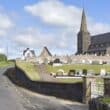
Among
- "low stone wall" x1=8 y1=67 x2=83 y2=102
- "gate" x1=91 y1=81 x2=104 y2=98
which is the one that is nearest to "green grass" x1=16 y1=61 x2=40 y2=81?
"low stone wall" x1=8 y1=67 x2=83 y2=102

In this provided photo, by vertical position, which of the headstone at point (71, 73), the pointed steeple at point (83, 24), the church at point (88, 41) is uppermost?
the pointed steeple at point (83, 24)

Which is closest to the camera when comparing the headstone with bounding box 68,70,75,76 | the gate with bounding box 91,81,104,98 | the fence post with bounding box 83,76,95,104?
the gate with bounding box 91,81,104,98

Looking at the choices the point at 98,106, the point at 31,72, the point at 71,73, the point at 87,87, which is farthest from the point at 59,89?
the point at 71,73

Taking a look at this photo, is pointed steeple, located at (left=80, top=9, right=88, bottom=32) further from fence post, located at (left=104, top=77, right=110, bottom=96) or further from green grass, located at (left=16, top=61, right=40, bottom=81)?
fence post, located at (left=104, top=77, right=110, bottom=96)

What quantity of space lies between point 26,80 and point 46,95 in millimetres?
11428

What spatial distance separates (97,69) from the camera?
3278 inches

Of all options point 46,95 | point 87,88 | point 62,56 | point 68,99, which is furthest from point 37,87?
point 62,56

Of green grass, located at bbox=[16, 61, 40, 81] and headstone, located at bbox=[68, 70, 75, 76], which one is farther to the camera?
headstone, located at bbox=[68, 70, 75, 76]

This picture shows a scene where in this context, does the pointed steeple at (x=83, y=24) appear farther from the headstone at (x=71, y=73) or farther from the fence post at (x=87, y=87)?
the fence post at (x=87, y=87)

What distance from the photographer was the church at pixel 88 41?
163 metres

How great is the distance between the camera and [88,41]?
17075 cm

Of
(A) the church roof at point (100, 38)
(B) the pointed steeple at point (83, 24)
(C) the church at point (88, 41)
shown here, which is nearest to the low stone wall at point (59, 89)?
(C) the church at point (88, 41)

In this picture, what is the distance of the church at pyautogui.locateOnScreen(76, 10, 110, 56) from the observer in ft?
536

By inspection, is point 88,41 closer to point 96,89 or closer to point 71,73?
point 71,73
